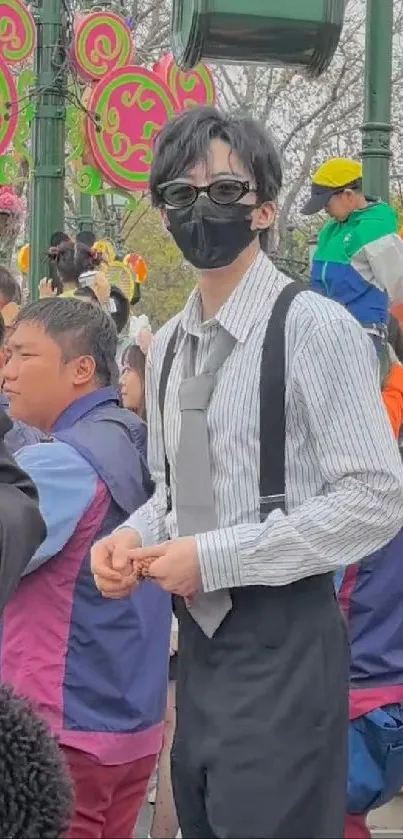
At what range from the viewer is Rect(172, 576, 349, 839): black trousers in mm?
2592

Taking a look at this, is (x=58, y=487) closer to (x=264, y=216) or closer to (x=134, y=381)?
(x=264, y=216)

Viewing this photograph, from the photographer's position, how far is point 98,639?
11.3 feet

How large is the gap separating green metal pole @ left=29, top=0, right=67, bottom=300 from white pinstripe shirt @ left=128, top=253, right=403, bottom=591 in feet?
19.4

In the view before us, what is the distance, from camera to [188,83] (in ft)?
32.7

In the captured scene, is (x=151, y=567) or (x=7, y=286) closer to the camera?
(x=151, y=567)

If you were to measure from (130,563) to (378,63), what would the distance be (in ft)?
13.0

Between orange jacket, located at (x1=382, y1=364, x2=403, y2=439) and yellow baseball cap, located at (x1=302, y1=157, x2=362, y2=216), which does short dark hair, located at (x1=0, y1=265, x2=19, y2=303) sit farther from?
orange jacket, located at (x1=382, y1=364, x2=403, y2=439)

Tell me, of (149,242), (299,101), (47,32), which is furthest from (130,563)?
(149,242)

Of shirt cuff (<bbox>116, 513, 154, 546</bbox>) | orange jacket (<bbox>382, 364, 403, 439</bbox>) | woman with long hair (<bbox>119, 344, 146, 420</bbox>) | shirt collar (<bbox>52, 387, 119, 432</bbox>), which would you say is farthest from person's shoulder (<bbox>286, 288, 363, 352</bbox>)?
woman with long hair (<bbox>119, 344, 146, 420</bbox>)

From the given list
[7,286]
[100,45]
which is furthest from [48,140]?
[7,286]

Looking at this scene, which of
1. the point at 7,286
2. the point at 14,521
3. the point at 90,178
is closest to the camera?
the point at 14,521

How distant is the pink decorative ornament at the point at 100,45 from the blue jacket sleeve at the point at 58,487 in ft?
20.3

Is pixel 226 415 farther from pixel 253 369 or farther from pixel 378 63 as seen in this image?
pixel 378 63

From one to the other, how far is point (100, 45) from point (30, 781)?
8112 mm
